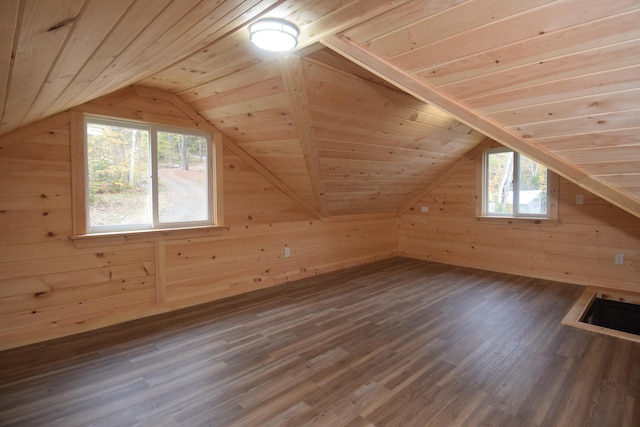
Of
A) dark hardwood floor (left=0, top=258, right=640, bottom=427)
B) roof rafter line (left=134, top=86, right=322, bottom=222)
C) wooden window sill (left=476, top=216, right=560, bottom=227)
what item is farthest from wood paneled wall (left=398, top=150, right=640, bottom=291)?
roof rafter line (left=134, top=86, right=322, bottom=222)

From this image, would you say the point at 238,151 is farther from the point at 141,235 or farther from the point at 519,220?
the point at 519,220

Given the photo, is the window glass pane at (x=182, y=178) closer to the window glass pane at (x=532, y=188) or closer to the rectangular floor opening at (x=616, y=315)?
the window glass pane at (x=532, y=188)

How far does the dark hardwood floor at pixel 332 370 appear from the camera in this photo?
1.82 meters

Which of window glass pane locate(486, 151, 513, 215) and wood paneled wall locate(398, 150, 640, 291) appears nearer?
wood paneled wall locate(398, 150, 640, 291)

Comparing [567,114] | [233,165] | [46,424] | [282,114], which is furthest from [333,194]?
[46,424]

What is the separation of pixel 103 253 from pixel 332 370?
83.0 inches

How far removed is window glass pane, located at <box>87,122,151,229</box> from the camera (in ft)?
9.53

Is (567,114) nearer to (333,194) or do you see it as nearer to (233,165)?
(333,194)

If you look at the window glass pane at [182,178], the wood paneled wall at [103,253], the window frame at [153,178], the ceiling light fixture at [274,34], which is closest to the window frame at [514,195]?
the wood paneled wall at [103,253]

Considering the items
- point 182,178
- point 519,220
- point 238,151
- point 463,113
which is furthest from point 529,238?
point 182,178

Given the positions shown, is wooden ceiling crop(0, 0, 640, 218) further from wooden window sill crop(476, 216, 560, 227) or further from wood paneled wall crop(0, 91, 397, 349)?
wooden window sill crop(476, 216, 560, 227)

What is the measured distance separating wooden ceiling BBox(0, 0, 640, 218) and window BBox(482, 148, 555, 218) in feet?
5.61

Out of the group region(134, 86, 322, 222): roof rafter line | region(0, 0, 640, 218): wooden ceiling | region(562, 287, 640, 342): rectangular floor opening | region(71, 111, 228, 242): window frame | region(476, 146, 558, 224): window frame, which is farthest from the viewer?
region(476, 146, 558, 224): window frame

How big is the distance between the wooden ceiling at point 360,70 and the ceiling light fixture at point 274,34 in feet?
0.22
